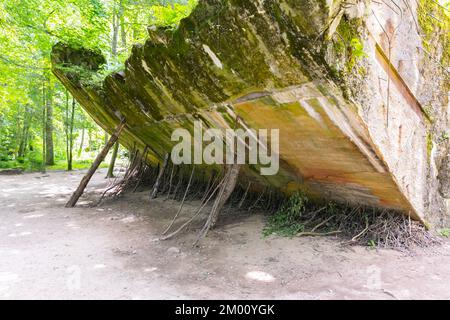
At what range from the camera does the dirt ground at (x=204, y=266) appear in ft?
11.3

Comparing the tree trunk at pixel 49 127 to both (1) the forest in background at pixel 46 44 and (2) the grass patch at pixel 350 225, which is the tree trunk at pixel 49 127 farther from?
(2) the grass patch at pixel 350 225

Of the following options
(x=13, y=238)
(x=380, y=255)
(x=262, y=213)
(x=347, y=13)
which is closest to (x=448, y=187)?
(x=380, y=255)

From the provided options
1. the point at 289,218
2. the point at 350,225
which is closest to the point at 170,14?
the point at 289,218

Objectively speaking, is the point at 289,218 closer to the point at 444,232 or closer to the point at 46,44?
the point at 444,232

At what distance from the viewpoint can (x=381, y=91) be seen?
3666 mm

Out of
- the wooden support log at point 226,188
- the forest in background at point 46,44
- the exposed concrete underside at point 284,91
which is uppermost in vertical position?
the forest in background at point 46,44

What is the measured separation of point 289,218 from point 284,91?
270 cm

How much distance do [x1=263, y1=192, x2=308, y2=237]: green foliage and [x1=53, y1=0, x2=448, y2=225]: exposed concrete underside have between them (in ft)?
0.71

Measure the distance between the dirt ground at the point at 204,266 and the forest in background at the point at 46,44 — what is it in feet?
10.5

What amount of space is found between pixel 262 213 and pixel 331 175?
1882mm

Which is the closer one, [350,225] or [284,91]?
[284,91]

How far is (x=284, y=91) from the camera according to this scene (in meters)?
3.50

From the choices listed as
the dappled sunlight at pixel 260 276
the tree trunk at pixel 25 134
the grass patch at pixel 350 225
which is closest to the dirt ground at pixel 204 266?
the dappled sunlight at pixel 260 276

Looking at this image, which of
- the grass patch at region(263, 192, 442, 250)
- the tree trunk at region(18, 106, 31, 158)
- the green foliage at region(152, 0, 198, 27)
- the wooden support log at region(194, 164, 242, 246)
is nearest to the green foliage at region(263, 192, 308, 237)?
the grass patch at region(263, 192, 442, 250)
